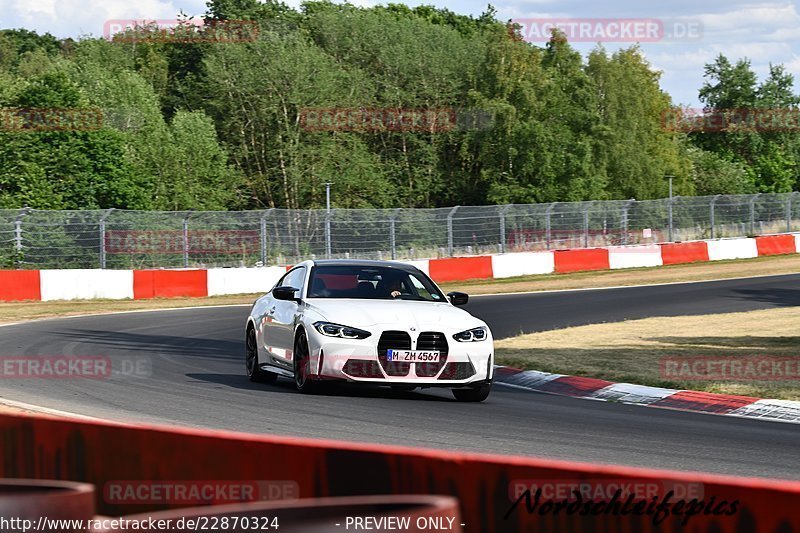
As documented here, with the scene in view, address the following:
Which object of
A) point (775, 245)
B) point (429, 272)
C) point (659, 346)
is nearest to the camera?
point (659, 346)

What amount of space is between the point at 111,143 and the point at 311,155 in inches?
540

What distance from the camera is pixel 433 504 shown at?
11.5ft

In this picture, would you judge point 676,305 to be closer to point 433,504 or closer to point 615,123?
point 433,504

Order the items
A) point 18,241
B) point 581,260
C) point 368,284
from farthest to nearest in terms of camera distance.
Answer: point 581,260, point 18,241, point 368,284

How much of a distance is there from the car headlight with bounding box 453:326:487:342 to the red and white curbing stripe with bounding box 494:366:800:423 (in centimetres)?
170

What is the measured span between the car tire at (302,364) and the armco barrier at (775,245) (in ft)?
112

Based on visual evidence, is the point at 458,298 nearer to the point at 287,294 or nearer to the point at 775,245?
the point at 287,294

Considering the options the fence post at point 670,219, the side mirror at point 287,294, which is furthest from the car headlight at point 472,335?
the fence post at point 670,219

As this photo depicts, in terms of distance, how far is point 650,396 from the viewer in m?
13.1

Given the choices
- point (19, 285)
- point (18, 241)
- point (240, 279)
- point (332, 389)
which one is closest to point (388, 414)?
point (332, 389)

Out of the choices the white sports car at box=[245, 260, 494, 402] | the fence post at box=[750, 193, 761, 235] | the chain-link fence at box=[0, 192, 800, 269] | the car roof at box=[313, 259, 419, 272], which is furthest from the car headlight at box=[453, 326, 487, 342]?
the fence post at box=[750, 193, 761, 235]

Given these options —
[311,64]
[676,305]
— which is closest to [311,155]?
[311,64]

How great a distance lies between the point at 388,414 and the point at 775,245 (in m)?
35.9

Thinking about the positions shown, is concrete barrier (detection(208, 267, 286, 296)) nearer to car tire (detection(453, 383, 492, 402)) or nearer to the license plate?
car tire (detection(453, 383, 492, 402))
